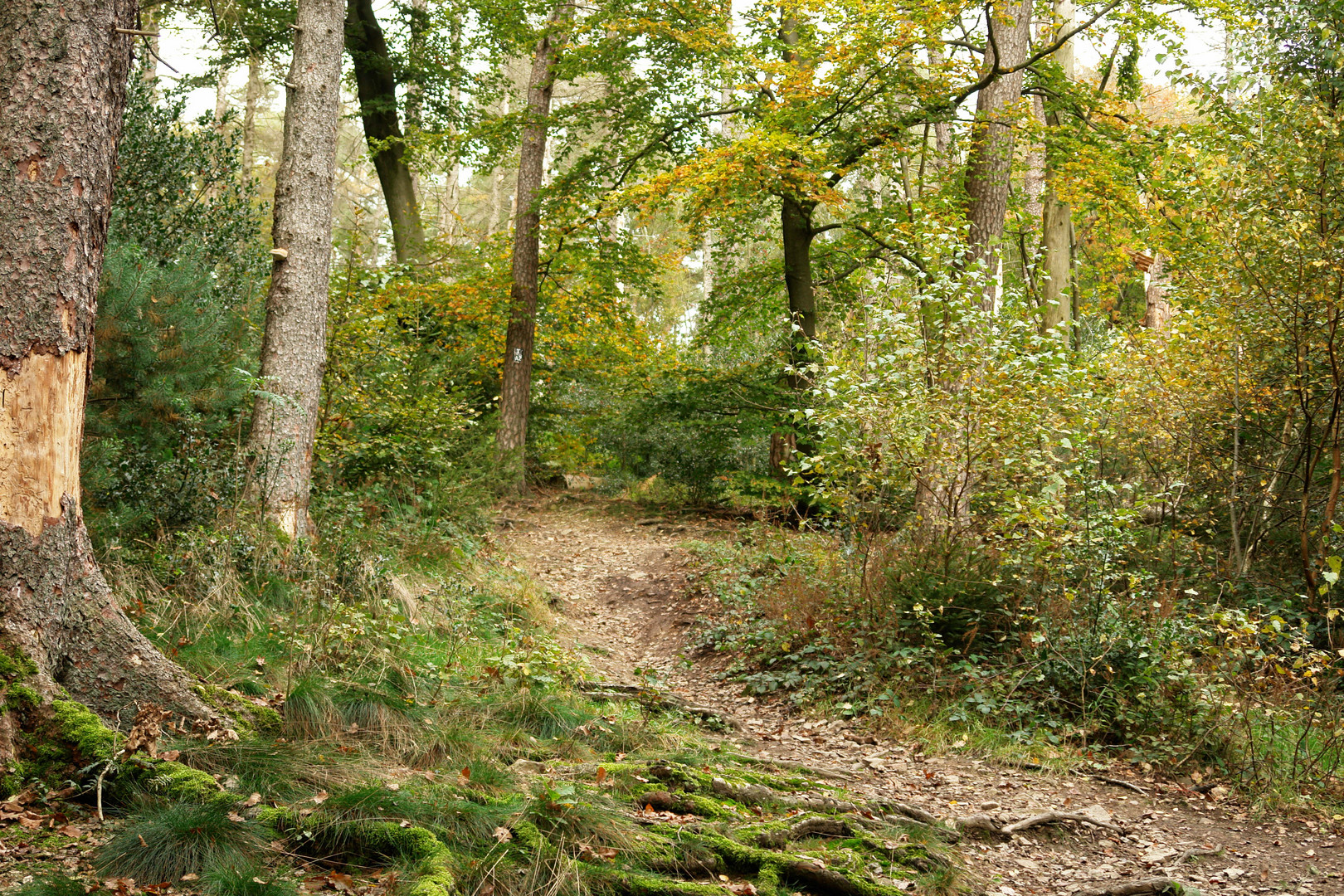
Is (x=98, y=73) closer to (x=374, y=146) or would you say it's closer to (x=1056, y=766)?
(x=1056, y=766)

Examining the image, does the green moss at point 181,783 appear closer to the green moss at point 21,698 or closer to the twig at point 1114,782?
the green moss at point 21,698

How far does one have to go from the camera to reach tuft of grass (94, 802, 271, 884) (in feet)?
9.70

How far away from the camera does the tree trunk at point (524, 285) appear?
48.0 ft

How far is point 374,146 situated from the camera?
15281mm

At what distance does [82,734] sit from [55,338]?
1.57 m

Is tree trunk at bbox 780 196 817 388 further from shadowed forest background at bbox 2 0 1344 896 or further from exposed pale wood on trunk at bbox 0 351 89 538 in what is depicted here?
exposed pale wood on trunk at bbox 0 351 89 538

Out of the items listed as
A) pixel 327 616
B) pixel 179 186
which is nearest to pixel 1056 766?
pixel 327 616

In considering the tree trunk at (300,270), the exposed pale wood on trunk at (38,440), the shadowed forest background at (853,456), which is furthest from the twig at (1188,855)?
the tree trunk at (300,270)

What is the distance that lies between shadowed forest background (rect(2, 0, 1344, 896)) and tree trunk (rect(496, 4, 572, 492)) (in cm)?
64

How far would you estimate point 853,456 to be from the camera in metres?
7.16

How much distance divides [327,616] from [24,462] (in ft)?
7.95

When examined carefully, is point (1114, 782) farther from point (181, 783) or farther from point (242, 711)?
point (181, 783)

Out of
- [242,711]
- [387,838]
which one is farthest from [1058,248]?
[387,838]

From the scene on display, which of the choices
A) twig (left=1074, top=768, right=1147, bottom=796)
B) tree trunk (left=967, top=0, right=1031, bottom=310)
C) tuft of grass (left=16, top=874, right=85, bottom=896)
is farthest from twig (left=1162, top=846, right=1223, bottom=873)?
tree trunk (left=967, top=0, right=1031, bottom=310)
